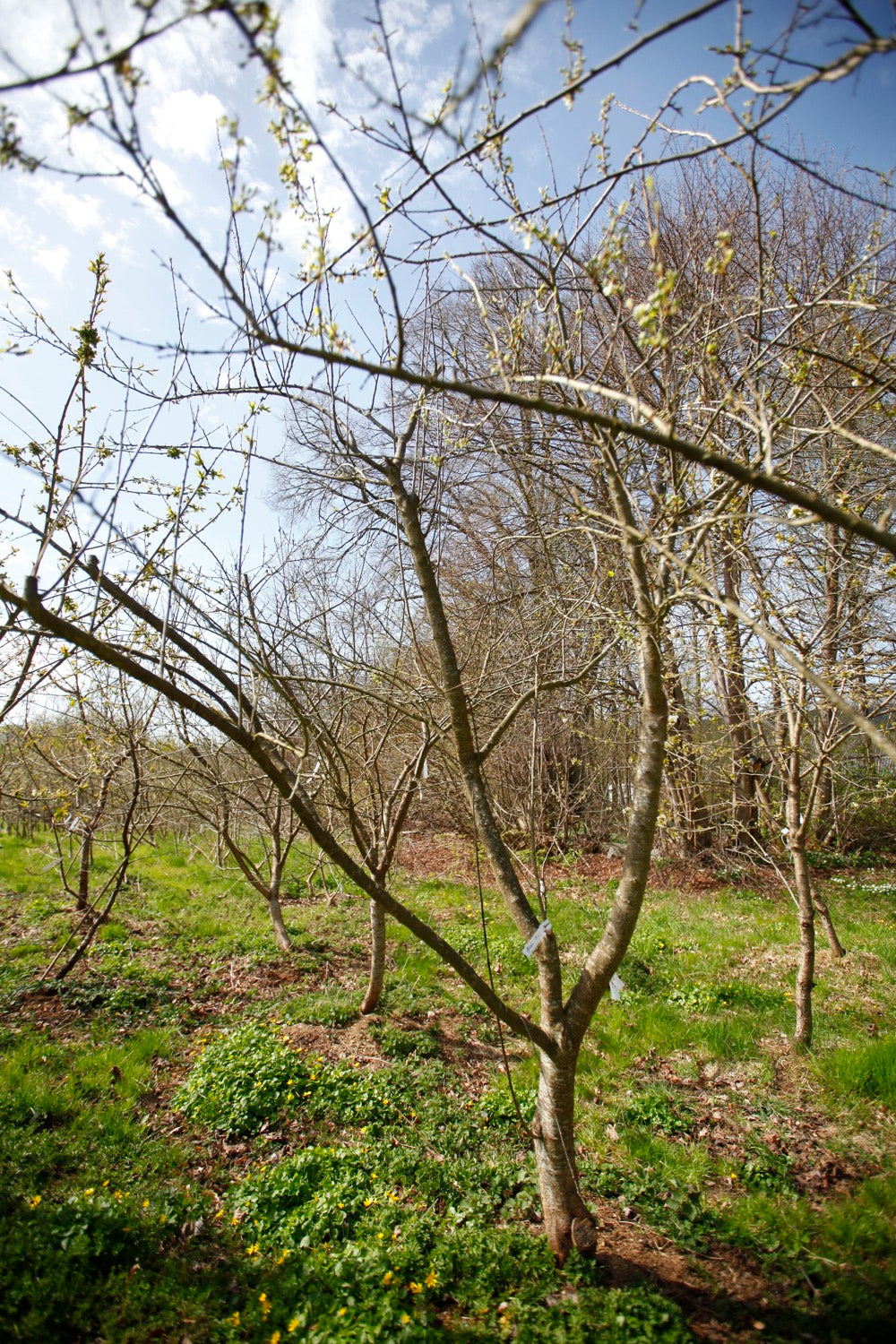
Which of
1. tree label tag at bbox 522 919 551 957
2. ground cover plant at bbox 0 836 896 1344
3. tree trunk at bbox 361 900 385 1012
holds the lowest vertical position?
ground cover plant at bbox 0 836 896 1344

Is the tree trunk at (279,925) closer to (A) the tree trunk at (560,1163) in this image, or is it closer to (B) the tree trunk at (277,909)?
(B) the tree trunk at (277,909)

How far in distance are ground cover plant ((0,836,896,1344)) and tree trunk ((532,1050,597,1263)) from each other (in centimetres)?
10

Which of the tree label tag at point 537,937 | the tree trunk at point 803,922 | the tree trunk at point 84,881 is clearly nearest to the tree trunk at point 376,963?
the tree label tag at point 537,937

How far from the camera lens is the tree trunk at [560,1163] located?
2.66 metres

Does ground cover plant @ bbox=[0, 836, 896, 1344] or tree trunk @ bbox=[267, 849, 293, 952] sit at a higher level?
tree trunk @ bbox=[267, 849, 293, 952]

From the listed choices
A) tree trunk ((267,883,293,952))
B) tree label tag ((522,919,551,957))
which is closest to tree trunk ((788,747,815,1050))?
tree label tag ((522,919,551,957))

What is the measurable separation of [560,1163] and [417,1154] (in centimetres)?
110

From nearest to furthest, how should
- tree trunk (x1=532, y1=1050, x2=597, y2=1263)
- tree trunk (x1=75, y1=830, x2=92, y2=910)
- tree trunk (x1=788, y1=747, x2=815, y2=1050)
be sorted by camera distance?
tree trunk (x1=532, y1=1050, x2=597, y2=1263) < tree trunk (x1=788, y1=747, x2=815, y2=1050) < tree trunk (x1=75, y1=830, x2=92, y2=910)

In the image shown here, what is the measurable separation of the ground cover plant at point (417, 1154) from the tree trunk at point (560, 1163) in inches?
4.0

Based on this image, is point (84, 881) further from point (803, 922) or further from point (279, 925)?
point (803, 922)

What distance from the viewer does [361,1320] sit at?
2424 mm

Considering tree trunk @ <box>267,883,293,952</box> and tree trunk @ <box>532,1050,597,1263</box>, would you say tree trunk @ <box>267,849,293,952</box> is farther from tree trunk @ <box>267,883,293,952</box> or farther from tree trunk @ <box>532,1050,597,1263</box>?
tree trunk @ <box>532,1050,597,1263</box>

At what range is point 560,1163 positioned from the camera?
106 inches

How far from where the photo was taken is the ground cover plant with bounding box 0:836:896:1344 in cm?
249
